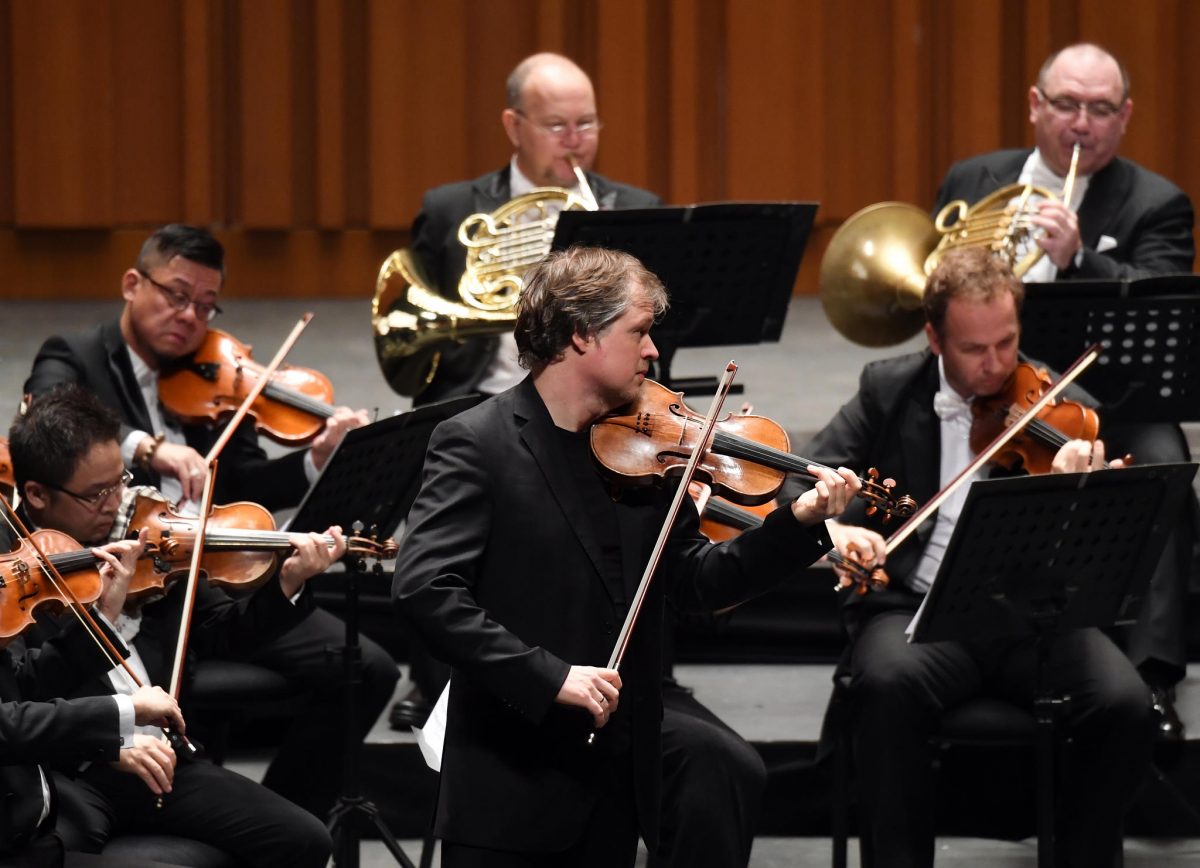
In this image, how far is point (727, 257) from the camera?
3916 mm

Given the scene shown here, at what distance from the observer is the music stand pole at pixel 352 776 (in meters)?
3.56

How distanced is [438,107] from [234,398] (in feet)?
8.56

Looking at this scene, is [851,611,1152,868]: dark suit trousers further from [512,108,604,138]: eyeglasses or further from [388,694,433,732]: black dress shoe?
A: [512,108,604,138]: eyeglasses

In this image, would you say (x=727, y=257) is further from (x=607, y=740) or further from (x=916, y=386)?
(x=607, y=740)

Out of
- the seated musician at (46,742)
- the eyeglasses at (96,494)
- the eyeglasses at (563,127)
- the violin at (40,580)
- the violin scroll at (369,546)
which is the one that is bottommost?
the seated musician at (46,742)

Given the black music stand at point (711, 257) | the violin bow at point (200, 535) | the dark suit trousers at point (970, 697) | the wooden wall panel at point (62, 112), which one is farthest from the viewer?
the wooden wall panel at point (62, 112)

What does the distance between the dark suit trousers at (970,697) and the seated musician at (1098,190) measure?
21.2 inches

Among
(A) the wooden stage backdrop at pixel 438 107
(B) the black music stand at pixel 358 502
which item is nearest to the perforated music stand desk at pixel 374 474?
(B) the black music stand at pixel 358 502

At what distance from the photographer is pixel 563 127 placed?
4.51 metres

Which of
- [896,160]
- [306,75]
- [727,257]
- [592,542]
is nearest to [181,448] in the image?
[727,257]

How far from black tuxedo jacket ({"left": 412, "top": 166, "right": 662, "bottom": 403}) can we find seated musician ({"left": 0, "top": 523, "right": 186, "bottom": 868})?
1.54m

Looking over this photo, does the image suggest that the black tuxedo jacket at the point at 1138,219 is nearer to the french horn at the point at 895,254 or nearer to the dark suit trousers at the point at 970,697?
the french horn at the point at 895,254

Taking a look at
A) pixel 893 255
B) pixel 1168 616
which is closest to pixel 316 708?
pixel 893 255

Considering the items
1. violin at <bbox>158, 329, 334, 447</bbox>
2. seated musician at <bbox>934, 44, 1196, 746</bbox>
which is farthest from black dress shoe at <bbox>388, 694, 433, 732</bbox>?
seated musician at <bbox>934, 44, 1196, 746</bbox>
